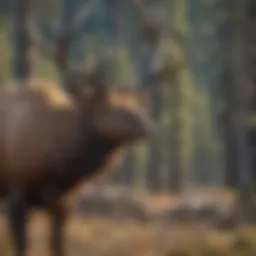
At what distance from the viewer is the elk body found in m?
1.76

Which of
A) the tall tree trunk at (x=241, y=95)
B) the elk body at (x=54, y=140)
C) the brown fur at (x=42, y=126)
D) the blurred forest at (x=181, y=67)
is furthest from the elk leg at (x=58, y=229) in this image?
the tall tree trunk at (x=241, y=95)

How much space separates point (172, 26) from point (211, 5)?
15 centimetres

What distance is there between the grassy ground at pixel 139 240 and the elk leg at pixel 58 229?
0.06 feet

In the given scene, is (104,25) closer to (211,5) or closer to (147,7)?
(147,7)

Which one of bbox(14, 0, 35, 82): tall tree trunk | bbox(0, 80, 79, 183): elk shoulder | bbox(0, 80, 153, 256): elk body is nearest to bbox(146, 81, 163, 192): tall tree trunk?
bbox(0, 80, 153, 256): elk body

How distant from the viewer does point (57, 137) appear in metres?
1.82

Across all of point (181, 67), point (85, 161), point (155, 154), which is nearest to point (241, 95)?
point (181, 67)

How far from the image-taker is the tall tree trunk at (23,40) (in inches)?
73.4

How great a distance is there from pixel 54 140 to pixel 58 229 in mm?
254

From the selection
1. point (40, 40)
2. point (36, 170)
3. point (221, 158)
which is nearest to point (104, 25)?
point (40, 40)

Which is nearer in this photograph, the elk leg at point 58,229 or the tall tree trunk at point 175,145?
the elk leg at point 58,229

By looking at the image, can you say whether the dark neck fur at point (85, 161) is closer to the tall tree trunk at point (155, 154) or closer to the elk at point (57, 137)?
the elk at point (57, 137)

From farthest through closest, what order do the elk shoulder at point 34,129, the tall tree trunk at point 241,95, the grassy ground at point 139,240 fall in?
the tall tree trunk at point 241,95
the elk shoulder at point 34,129
the grassy ground at point 139,240

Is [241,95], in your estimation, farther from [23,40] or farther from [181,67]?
[23,40]
